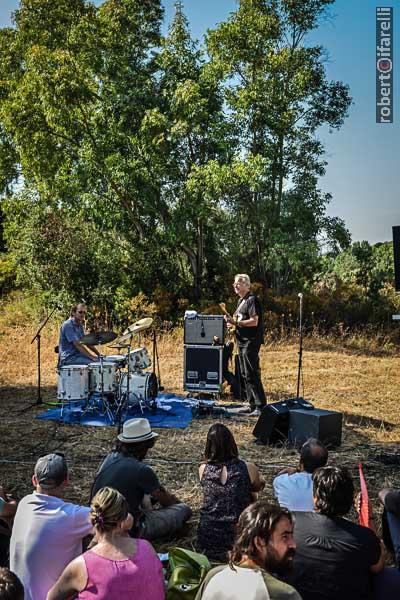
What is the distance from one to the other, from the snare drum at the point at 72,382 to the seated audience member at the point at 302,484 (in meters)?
4.38

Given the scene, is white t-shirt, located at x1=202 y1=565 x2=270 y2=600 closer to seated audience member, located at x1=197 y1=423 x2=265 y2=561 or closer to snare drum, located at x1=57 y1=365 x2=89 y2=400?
seated audience member, located at x1=197 y1=423 x2=265 y2=561

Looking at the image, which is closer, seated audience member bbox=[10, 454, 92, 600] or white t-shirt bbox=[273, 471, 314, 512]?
seated audience member bbox=[10, 454, 92, 600]

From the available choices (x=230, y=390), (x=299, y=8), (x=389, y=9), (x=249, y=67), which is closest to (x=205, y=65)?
(x=249, y=67)

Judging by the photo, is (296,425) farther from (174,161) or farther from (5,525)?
(174,161)

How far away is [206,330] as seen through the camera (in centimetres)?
883

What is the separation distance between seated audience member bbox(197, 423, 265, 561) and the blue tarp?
3676 mm

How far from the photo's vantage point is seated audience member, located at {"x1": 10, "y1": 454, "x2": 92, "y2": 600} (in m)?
3.11

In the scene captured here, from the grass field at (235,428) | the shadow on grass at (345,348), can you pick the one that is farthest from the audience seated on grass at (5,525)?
the shadow on grass at (345,348)

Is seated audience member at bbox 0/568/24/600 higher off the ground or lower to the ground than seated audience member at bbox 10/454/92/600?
higher

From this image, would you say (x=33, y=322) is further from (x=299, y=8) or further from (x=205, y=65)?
(x=299, y=8)

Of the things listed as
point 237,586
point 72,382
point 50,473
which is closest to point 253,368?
point 72,382

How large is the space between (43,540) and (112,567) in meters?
0.70

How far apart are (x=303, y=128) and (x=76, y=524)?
14563mm

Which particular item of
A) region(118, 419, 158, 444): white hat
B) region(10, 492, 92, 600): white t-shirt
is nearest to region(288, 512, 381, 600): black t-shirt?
region(10, 492, 92, 600): white t-shirt
